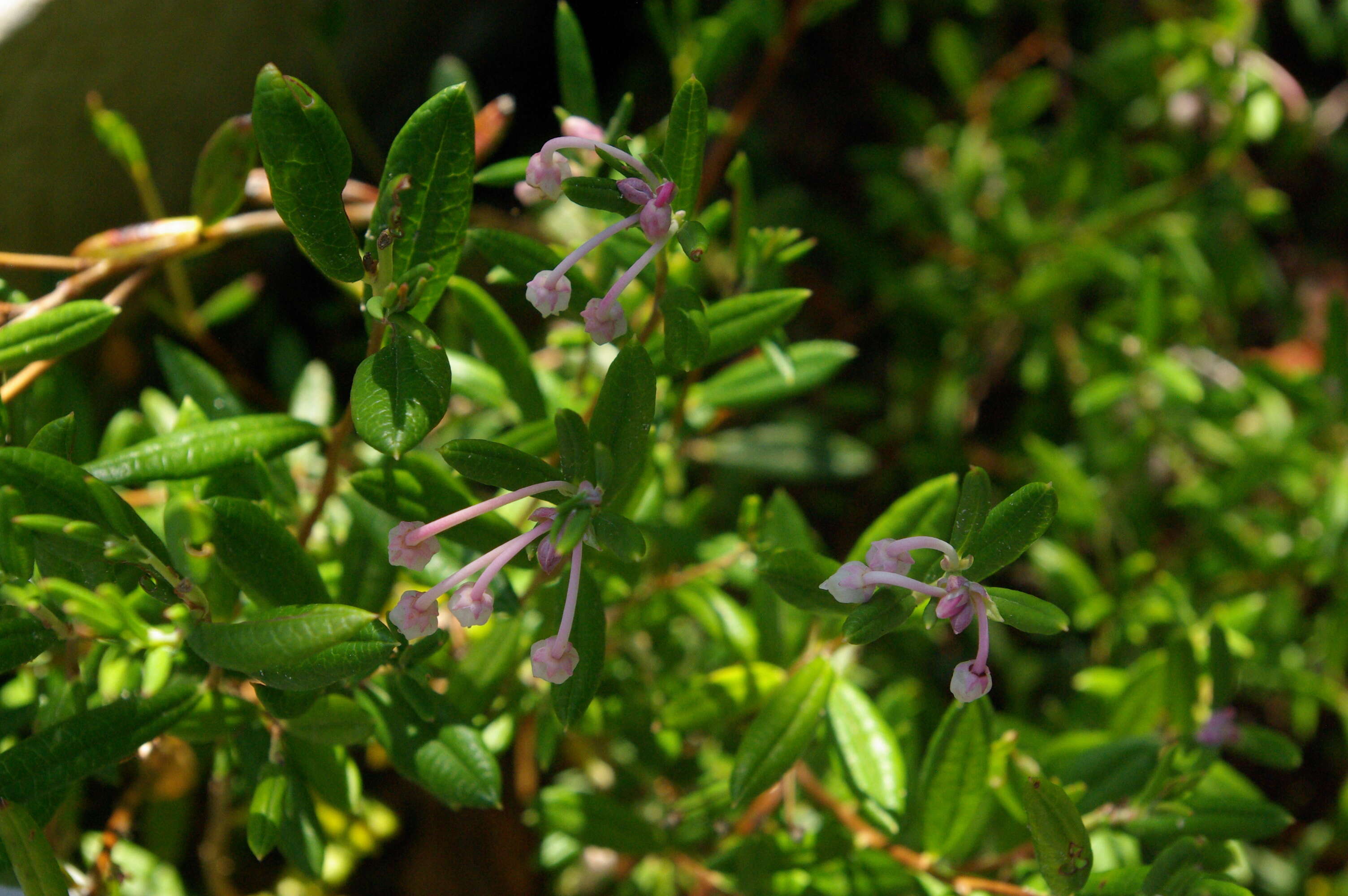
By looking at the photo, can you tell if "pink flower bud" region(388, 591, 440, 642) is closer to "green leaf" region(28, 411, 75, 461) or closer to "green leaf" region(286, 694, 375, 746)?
"green leaf" region(286, 694, 375, 746)

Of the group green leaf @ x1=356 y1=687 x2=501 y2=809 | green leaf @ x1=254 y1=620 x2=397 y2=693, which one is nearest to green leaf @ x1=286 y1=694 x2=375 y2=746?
green leaf @ x1=356 y1=687 x2=501 y2=809

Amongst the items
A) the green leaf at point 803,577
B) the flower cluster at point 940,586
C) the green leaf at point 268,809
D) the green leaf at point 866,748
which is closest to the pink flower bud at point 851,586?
the flower cluster at point 940,586

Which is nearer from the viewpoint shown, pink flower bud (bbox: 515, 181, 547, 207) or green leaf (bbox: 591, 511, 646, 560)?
green leaf (bbox: 591, 511, 646, 560)

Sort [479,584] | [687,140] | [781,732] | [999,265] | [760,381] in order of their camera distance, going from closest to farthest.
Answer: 1. [479,584]
2. [687,140]
3. [781,732]
4. [760,381]
5. [999,265]

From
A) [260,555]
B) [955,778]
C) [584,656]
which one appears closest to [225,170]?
[260,555]

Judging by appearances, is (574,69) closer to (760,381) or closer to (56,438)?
(760,381)

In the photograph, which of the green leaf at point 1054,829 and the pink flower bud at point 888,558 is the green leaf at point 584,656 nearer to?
the pink flower bud at point 888,558

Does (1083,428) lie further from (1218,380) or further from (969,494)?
(969,494)

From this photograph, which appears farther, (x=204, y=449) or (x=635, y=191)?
(x=204, y=449)
